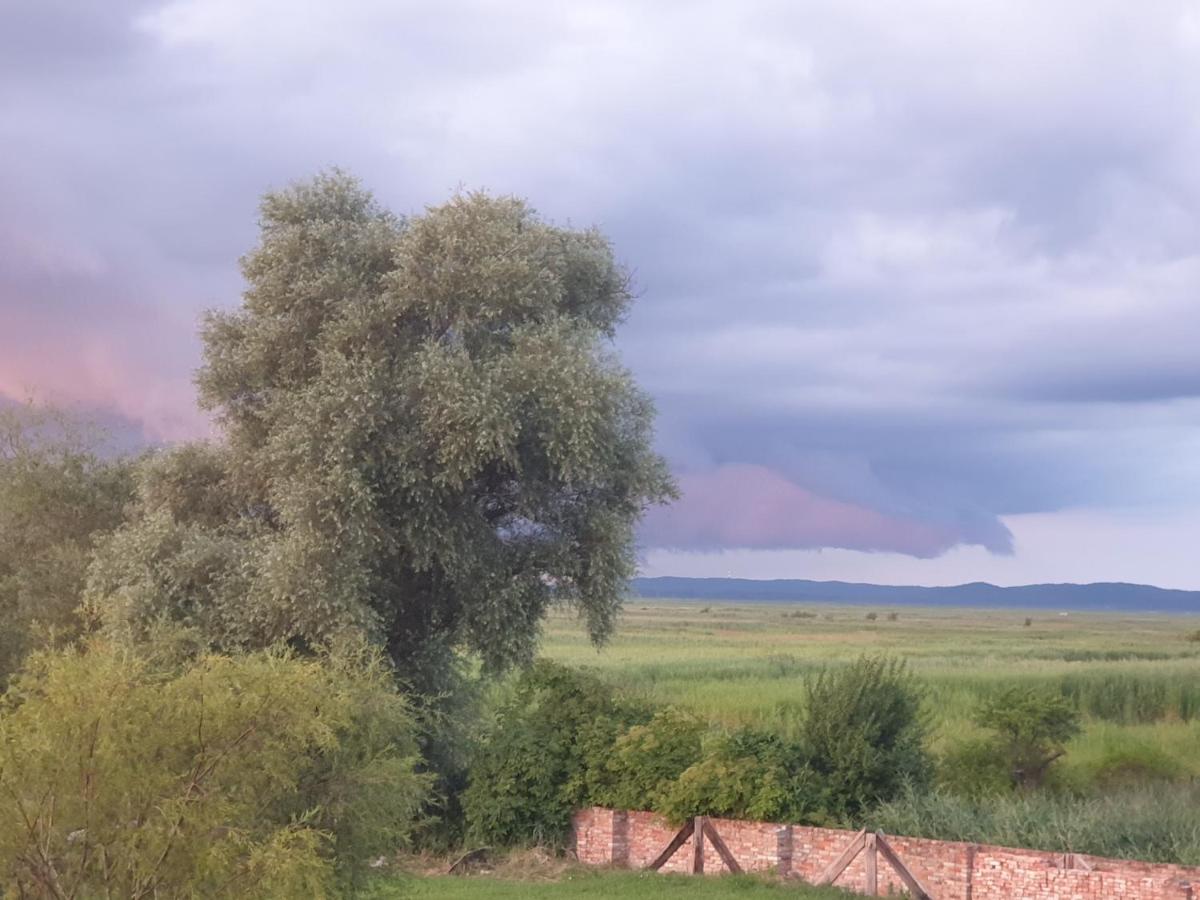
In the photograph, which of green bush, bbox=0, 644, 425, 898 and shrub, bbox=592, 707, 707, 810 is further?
shrub, bbox=592, 707, 707, 810

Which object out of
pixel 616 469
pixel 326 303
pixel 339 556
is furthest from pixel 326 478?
pixel 616 469

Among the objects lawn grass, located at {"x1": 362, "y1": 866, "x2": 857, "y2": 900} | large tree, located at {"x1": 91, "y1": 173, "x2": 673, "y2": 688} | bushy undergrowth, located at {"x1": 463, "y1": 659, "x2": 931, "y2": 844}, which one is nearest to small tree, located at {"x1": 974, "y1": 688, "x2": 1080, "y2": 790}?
bushy undergrowth, located at {"x1": 463, "y1": 659, "x2": 931, "y2": 844}

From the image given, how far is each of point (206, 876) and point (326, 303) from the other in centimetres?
1631

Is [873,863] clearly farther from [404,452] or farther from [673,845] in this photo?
[404,452]

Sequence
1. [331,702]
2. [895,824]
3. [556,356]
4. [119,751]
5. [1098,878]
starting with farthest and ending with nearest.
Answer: [556,356]
[895,824]
[1098,878]
[331,702]
[119,751]

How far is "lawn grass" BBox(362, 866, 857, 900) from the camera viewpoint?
1995 cm

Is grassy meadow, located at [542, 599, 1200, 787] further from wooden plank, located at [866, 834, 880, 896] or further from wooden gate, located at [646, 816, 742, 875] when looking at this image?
wooden plank, located at [866, 834, 880, 896]

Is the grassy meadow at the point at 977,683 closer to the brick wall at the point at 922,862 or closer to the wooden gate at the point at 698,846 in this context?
the brick wall at the point at 922,862

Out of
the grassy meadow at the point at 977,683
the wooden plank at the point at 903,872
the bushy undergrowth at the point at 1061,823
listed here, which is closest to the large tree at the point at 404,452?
the grassy meadow at the point at 977,683

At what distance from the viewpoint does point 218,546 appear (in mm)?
25781

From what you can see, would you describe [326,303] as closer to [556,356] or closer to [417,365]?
[417,365]

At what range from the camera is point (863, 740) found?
22.4 metres

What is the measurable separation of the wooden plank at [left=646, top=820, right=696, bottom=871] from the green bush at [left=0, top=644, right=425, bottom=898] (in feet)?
35.2

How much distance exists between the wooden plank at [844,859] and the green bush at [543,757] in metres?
4.98
